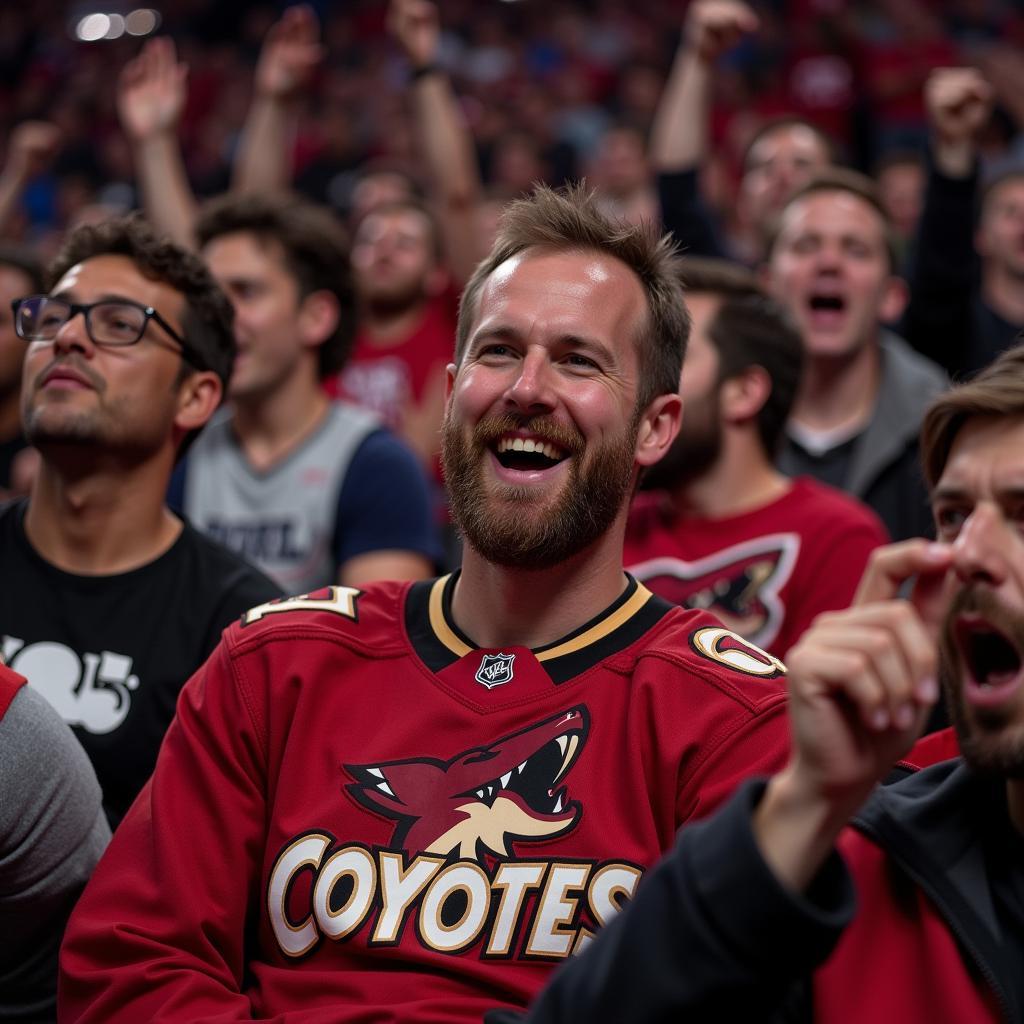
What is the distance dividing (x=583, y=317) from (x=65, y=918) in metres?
1.01

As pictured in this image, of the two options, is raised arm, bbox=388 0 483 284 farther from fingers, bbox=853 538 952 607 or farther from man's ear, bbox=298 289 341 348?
fingers, bbox=853 538 952 607

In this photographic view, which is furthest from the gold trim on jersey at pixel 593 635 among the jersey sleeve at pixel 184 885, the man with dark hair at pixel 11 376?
the man with dark hair at pixel 11 376

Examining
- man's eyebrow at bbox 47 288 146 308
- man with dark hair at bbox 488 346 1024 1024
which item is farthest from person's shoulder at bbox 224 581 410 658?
man's eyebrow at bbox 47 288 146 308

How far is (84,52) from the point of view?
12523mm

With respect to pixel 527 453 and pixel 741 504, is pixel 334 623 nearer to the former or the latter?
pixel 527 453

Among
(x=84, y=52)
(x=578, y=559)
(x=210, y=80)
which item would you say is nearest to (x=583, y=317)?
(x=578, y=559)

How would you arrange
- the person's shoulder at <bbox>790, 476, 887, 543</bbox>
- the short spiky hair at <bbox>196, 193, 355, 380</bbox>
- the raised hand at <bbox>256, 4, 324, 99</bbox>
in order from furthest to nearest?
the raised hand at <bbox>256, 4, 324, 99</bbox> < the short spiky hair at <bbox>196, 193, 355, 380</bbox> < the person's shoulder at <bbox>790, 476, 887, 543</bbox>

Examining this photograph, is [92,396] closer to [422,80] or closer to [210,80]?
[422,80]

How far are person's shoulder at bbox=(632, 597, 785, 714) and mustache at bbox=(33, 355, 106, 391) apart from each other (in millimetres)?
1166

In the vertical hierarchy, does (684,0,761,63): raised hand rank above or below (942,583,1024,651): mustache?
above

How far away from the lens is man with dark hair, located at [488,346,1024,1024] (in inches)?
44.6

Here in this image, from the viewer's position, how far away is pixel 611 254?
6.29 feet

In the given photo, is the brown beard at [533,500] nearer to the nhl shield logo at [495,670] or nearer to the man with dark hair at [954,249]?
the nhl shield logo at [495,670]

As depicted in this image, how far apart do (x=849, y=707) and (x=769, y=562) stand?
5.56ft
